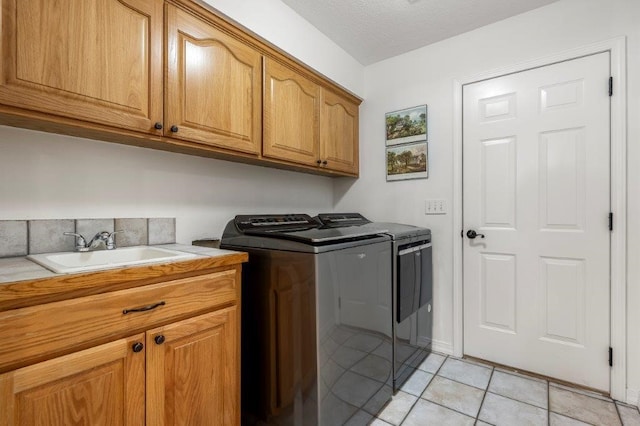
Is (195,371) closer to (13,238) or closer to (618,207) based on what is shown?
(13,238)

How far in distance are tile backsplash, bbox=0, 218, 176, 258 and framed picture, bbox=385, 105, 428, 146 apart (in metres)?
1.83

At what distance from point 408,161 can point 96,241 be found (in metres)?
2.15

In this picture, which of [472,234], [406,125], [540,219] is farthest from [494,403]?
[406,125]

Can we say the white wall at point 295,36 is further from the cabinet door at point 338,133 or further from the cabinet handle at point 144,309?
the cabinet handle at point 144,309

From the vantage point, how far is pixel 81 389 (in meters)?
0.94

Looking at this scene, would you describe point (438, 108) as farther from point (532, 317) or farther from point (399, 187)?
point (532, 317)

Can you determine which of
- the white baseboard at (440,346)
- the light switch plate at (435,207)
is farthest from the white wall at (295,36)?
the white baseboard at (440,346)

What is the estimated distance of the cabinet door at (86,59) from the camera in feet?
3.37

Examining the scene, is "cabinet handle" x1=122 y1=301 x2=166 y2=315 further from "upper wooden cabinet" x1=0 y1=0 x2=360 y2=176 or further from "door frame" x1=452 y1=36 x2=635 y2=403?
"door frame" x1=452 y1=36 x2=635 y2=403

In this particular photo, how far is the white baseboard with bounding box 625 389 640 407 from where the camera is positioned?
1719 mm

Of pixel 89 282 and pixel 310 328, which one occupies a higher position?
pixel 89 282

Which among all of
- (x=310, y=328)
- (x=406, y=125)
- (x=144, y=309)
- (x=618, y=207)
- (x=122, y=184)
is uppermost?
(x=406, y=125)

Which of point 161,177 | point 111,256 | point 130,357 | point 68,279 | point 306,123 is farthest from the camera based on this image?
point 306,123

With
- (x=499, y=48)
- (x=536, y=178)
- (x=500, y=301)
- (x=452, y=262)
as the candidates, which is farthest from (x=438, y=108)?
(x=500, y=301)
